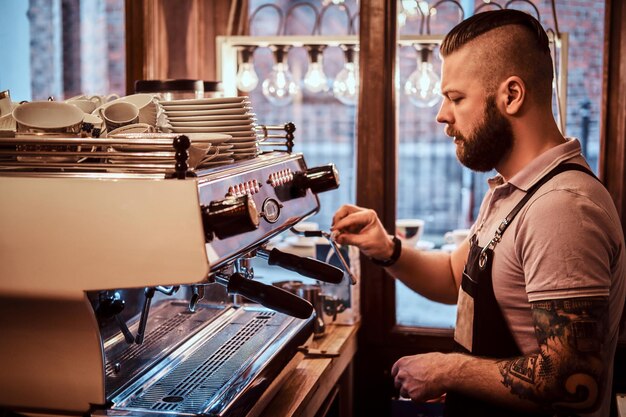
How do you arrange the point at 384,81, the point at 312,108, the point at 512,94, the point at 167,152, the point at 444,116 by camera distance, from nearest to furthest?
the point at 167,152 < the point at 512,94 < the point at 444,116 < the point at 384,81 < the point at 312,108

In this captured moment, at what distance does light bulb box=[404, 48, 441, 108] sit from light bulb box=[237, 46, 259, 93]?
1.91 ft

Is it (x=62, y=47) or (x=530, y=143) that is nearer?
(x=530, y=143)

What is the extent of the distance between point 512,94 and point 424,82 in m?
1.13

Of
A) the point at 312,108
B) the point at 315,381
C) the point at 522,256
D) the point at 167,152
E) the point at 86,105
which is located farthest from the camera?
the point at 312,108

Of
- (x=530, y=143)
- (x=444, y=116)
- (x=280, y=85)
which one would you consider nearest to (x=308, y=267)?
(x=444, y=116)

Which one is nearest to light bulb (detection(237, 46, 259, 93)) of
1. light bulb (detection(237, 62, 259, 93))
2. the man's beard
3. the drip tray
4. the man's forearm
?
light bulb (detection(237, 62, 259, 93))

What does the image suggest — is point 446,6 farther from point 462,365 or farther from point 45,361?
point 45,361

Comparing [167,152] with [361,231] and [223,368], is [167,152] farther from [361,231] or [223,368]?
[361,231]

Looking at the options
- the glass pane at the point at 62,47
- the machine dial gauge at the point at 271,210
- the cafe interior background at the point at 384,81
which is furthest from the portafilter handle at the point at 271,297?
the glass pane at the point at 62,47

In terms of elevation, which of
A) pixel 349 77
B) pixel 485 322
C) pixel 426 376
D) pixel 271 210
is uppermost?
pixel 349 77

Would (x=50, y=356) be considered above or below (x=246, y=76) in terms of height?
below

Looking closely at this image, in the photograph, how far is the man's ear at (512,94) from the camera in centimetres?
167

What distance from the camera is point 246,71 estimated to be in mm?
2951

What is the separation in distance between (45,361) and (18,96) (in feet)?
6.11
